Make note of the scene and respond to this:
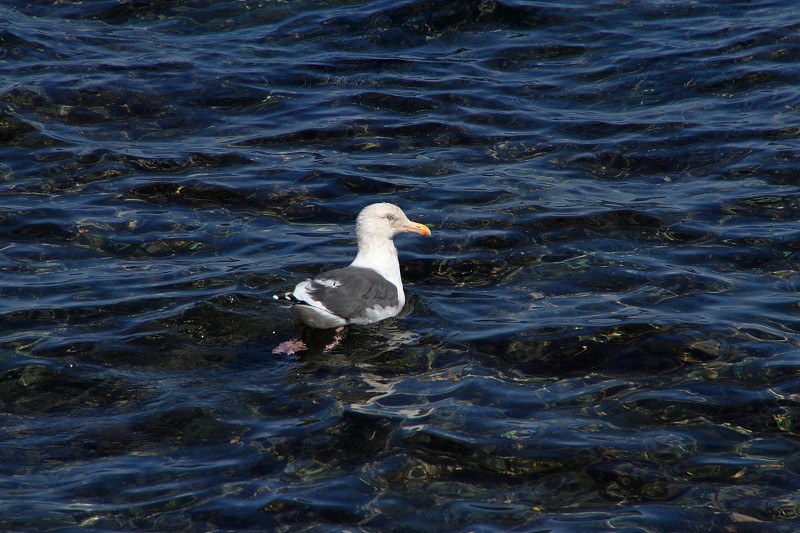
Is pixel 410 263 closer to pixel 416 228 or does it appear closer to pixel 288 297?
pixel 416 228

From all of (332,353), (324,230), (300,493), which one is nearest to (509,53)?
(324,230)

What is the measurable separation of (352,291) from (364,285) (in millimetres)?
138

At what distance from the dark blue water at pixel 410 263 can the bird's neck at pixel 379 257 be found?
391 millimetres

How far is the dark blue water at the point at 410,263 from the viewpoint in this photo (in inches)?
282

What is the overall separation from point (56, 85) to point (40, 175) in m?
2.70

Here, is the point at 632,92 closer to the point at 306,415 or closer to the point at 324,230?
the point at 324,230

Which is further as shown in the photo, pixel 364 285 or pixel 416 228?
pixel 416 228

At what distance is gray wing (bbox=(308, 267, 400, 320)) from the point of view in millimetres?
9328

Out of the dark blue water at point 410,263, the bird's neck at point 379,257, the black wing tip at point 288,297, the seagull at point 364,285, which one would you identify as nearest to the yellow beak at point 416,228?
the seagull at point 364,285

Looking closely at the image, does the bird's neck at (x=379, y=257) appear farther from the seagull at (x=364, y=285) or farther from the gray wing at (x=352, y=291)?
the gray wing at (x=352, y=291)

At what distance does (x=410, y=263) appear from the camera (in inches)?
433

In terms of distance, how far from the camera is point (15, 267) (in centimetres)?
1041

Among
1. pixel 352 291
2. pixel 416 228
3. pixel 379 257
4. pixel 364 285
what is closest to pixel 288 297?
pixel 352 291

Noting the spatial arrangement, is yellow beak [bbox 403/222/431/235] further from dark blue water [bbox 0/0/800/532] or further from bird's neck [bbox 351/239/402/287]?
dark blue water [bbox 0/0/800/532]
